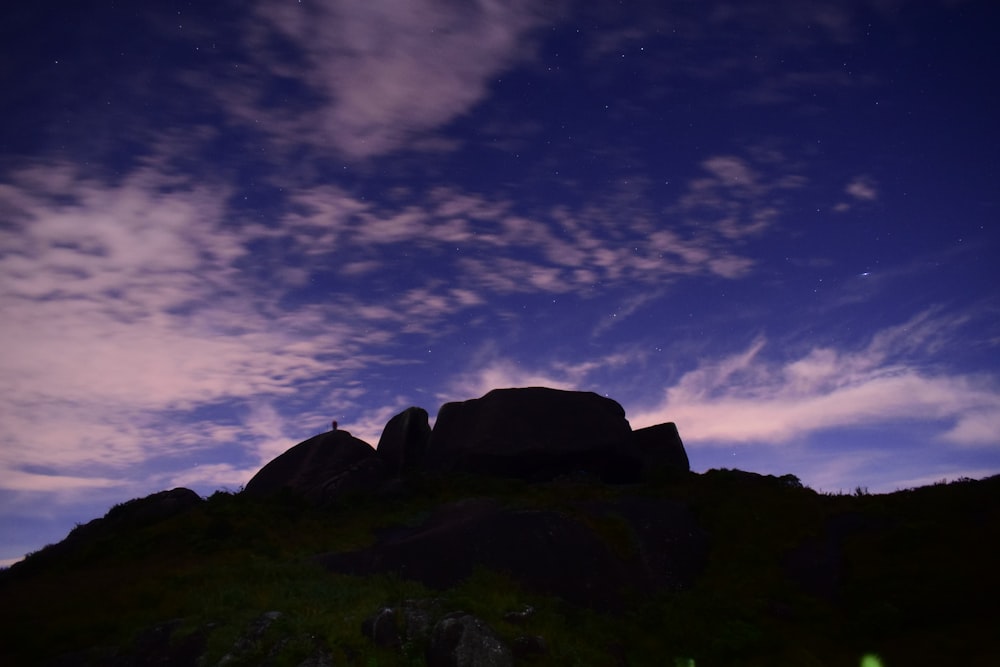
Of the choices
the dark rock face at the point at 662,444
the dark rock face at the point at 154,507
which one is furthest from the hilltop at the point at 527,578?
the dark rock face at the point at 662,444

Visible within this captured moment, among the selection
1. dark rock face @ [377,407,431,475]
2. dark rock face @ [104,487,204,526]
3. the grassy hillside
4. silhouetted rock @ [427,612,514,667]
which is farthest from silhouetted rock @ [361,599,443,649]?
dark rock face @ [377,407,431,475]

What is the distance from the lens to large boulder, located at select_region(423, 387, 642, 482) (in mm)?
39281

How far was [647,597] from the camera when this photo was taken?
71.2 ft

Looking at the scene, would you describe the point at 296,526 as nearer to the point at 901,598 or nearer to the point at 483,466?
the point at 483,466

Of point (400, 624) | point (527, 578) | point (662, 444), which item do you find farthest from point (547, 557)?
point (662, 444)

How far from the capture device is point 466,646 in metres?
15.7

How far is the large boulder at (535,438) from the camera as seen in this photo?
39.3 meters

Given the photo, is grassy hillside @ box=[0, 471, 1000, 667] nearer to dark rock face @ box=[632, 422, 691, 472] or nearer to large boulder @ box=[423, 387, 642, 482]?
large boulder @ box=[423, 387, 642, 482]

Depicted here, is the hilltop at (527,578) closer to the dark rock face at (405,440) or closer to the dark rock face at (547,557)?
the dark rock face at (547,557)

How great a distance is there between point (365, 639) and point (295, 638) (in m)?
1.69

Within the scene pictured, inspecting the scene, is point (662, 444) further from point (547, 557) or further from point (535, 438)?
point (547, 557)

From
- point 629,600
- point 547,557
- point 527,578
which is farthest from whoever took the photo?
point 547,557

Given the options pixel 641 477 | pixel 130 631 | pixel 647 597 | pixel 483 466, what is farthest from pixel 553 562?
pixel 641 477

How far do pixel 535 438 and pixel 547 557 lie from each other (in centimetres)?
1773
